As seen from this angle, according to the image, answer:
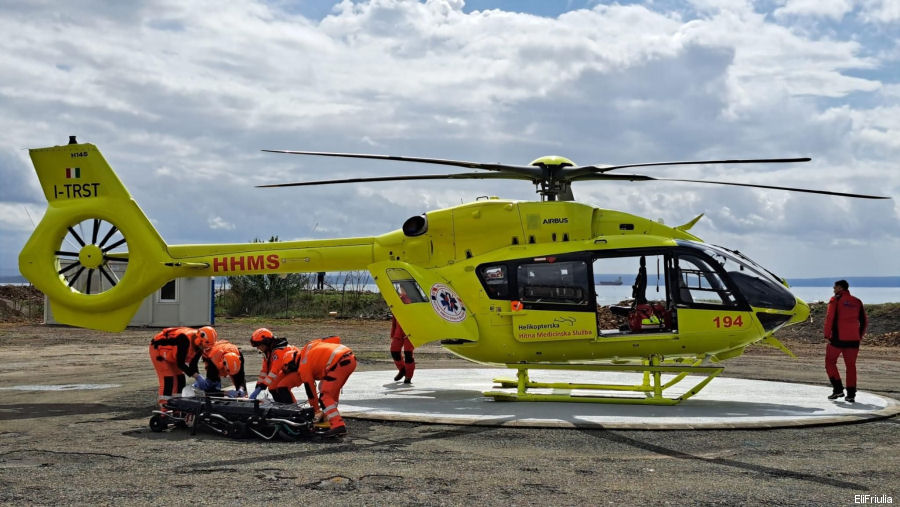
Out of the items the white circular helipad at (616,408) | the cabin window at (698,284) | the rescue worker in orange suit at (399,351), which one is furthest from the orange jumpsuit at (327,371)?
the cabin window at (698,284)

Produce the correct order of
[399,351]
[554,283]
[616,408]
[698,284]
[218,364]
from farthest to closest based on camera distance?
[399,351] → [554,283] → [698,284] → [616,408] → [218,364]

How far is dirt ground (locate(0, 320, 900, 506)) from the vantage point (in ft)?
22.8

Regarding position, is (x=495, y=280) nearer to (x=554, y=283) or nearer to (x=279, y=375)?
(x=554, y=283)

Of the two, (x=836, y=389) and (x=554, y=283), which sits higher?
(x=554, y=283)

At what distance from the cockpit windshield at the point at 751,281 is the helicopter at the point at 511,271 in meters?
0.02

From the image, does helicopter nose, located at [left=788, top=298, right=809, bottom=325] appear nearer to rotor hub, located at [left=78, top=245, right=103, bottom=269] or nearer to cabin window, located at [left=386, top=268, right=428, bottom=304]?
cabin window, located at [left=386, top=268, right=428, bottom=304]

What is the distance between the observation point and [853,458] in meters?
8.52

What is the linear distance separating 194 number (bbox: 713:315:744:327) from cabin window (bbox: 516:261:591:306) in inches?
76.8

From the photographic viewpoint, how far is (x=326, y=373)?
32.3ft

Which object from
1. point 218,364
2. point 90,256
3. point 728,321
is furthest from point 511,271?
point 90,256

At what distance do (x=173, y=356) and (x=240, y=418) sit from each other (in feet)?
5.87

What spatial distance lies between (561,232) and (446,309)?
2.21 m

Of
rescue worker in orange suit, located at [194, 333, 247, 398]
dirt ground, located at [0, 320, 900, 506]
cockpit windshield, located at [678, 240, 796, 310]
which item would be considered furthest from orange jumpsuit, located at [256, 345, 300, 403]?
cockpit windshield, located at [678, 240, 796, 310]

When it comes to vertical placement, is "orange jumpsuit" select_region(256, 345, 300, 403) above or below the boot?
above
